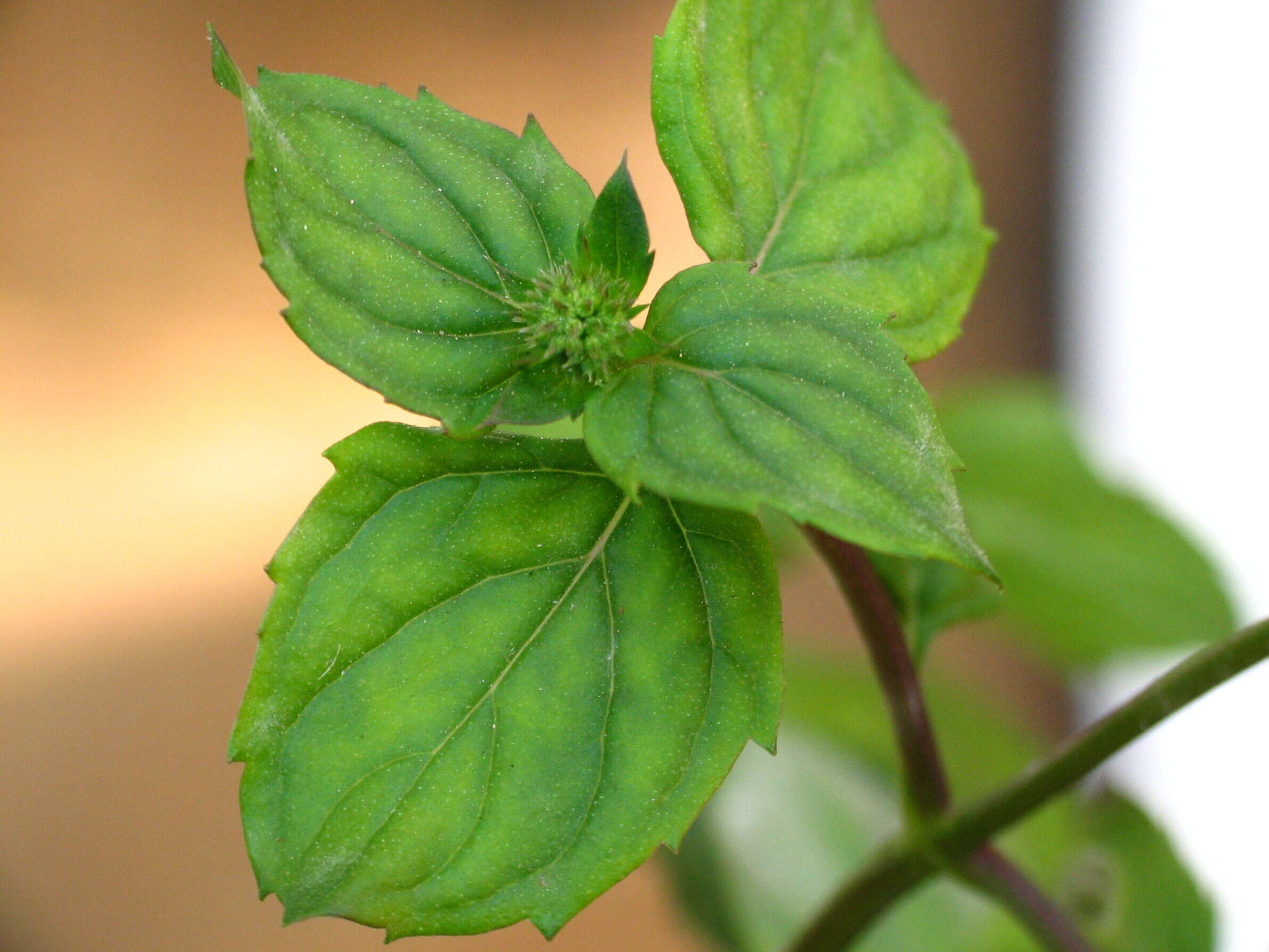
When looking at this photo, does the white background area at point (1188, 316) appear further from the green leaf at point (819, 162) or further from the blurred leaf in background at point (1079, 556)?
the green leaf at point (819, 162)

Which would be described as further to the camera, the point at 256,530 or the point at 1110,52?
the point at 1110,52

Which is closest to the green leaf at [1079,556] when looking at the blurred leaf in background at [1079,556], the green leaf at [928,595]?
the blurred leaf in background at [1079,556]

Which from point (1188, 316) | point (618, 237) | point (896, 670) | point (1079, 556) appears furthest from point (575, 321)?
point (1188, 316)

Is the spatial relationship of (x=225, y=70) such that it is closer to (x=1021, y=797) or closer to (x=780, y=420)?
(x=780, y=420)

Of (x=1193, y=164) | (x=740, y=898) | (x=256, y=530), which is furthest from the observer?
(x=1193, y=164)

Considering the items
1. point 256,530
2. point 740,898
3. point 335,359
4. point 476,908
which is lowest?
point 740,898

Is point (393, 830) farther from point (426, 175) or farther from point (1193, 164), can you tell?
point (1193, 164)

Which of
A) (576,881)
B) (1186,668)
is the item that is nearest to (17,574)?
(576,881)
